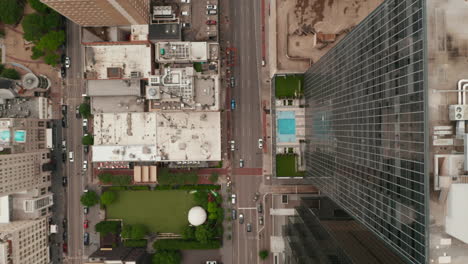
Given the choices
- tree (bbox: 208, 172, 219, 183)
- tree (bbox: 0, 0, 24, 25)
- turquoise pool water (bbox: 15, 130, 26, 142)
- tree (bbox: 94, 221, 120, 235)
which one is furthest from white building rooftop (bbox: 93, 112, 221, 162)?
tree (bbox: 0, 0, 24, 25)

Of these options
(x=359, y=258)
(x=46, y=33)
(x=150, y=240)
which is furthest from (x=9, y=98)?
(x=359, y=258)

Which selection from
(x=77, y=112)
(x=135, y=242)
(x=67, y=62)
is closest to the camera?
(x=135, y=242)

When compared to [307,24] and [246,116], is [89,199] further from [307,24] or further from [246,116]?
[307,24]

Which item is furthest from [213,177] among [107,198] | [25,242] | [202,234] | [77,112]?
[25,242]

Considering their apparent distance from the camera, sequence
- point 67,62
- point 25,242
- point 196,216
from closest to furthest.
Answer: point 25,242, point 196,216, point 67,62

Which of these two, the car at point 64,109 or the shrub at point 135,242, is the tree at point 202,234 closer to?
the shrub at point 135,242

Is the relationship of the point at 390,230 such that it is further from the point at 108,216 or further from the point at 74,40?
the point at 74,40

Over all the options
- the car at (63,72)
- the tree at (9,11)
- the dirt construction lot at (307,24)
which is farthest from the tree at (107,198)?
the dirt construction lot at (307,24)
